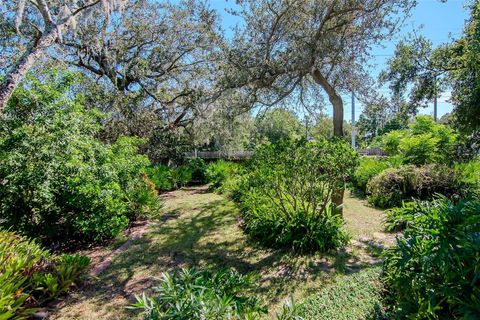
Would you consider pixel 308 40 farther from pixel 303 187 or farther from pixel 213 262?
pixel 213 262

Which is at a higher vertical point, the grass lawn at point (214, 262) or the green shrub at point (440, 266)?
the green shrub at point (440, 266)

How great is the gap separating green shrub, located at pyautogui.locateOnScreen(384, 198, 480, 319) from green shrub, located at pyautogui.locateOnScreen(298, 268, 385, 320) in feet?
0.71

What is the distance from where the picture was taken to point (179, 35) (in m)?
10.5

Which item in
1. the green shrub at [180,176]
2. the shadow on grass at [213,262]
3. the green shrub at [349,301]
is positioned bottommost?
the shadow on grass at [213,262]

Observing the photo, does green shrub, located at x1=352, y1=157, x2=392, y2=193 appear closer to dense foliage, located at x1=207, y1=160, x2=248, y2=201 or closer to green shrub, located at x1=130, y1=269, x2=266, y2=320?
dense foliage, located at x1=207, y1=160, x2=248, y2=201

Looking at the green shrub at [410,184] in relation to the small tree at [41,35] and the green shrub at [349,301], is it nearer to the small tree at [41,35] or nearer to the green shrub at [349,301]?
the green shrub at [349,301]

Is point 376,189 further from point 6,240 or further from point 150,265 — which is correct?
point 6,240

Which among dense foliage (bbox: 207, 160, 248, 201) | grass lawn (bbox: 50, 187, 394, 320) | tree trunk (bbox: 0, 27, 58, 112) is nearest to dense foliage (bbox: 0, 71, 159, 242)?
tree trunk (bbox: 0, 27, 58, 112)

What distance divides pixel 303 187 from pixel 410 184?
3846mm

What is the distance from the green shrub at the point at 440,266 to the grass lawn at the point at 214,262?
3.25 ft

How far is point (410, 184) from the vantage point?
6.68 metres

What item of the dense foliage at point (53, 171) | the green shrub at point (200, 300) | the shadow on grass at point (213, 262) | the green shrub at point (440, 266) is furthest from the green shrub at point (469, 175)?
the dense foliage at point (53, 171)

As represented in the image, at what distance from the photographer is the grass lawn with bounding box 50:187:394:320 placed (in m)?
3.13

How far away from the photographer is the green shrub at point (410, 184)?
634 cm
